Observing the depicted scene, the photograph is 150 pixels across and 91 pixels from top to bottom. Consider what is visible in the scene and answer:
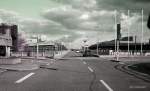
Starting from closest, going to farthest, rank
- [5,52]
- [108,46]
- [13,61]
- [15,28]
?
[13,61] → [5,52] → [15,28] → [108,46]

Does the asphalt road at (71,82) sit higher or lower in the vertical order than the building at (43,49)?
lower

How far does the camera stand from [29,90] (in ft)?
32.3

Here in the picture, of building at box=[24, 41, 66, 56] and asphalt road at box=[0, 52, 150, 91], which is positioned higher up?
building at box=[24, 41, 66, 56]

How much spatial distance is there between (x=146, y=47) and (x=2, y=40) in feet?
261

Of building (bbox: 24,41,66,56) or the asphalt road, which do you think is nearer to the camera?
the asphalt road

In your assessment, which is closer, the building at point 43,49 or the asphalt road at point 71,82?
the asphalt road at point 71,82

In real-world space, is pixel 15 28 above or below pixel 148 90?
above

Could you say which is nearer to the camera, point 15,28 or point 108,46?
point 15,28

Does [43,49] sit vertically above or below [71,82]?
above

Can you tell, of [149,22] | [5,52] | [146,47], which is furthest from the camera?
[146,47]

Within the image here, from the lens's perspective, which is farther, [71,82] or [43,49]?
[43,49]

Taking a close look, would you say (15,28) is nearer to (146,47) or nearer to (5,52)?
(5,52)

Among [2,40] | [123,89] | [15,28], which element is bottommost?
[123,89]

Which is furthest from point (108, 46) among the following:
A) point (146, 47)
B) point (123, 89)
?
point (123, 89)
